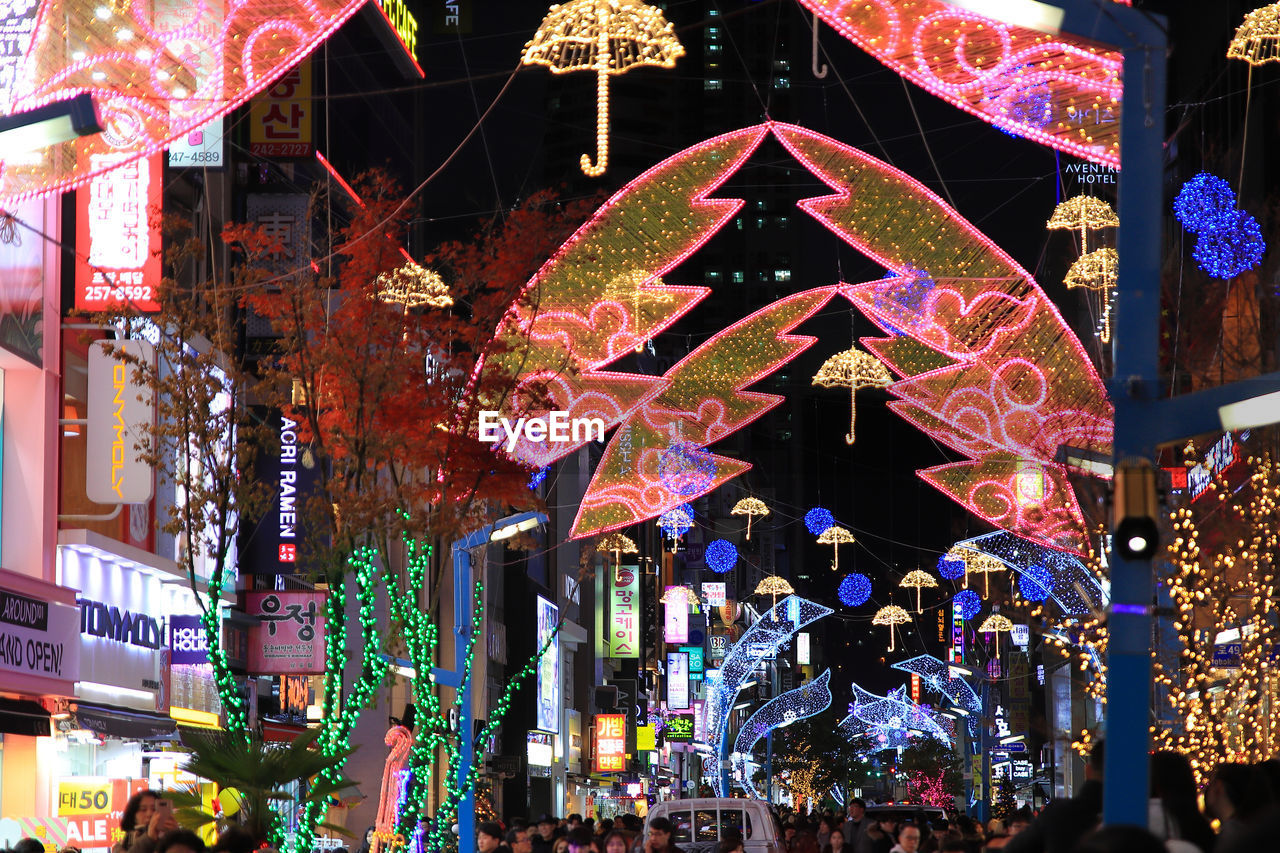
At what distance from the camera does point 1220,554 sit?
942 inches

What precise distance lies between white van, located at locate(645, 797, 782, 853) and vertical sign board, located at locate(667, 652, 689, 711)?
5870 cm

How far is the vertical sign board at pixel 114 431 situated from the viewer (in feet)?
65.3

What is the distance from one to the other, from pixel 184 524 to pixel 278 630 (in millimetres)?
8534

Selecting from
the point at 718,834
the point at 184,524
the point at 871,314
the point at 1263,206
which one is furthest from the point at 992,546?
the point at 184,524

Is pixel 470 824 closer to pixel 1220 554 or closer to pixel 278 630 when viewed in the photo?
pixel 278 630

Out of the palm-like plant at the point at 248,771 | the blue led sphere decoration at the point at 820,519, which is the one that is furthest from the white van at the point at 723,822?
the blue led sphere decoration at the point at 820,519

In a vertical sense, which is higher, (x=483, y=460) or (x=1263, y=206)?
(x=1263, y=206)

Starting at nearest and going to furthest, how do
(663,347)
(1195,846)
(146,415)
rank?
(1195,846), (146,415), (663,347)

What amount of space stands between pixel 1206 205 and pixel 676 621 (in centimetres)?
5785

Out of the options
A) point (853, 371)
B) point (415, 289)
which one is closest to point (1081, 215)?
point (853, 371)

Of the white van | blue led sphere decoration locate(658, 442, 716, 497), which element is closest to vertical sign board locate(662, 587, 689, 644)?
the white van

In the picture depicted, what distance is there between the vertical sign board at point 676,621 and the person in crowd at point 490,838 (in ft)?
215

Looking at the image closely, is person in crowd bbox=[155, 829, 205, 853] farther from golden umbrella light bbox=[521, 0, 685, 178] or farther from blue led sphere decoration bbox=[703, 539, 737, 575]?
blue led sphere decoration bbox=[703, 539, 737, 575]

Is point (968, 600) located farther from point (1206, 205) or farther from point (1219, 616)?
point (1206, 205)
